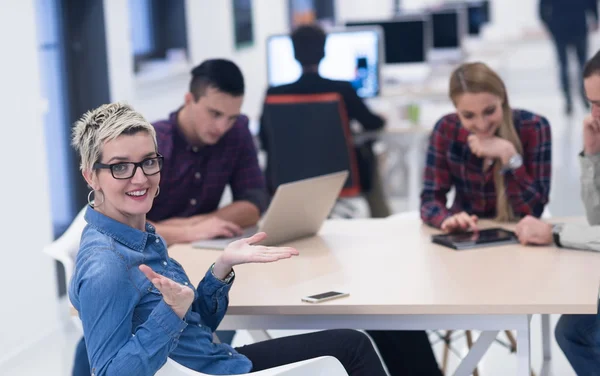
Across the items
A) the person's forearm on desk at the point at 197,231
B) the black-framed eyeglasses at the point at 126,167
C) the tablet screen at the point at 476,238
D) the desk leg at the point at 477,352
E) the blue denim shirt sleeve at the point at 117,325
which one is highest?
the black-framed eyeglasses at the point at 126,167

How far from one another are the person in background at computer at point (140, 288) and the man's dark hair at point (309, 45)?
9.12 ft

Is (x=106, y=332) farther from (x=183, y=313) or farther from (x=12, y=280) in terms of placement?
(x=12, y=280)

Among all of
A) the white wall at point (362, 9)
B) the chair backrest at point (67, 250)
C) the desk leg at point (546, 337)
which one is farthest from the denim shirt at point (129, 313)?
the white wall at point (362, 9)

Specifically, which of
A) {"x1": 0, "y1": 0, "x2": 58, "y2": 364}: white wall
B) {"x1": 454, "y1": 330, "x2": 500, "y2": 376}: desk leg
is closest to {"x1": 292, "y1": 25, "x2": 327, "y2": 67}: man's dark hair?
{"x1": 0, "y1": 0, "x2": 58, "y2": 364}: white wall

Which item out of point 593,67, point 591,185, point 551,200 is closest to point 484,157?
point 591,185

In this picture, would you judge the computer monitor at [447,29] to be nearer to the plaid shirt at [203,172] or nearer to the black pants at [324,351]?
the plaid shirt at [203,172]

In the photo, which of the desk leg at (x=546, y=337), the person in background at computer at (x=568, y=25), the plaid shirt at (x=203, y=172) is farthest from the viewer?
the person in background at computer at (x=568, y=25)

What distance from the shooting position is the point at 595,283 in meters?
2.20

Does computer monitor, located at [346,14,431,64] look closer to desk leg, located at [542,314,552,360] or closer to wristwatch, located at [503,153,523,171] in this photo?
desk leg, located at [542,314,552,360]

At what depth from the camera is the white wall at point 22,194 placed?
3633 mm

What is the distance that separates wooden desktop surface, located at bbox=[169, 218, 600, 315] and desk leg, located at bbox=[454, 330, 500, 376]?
13 centimetres

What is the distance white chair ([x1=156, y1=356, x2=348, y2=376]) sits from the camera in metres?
1.84

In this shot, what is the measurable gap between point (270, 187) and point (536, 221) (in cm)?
234

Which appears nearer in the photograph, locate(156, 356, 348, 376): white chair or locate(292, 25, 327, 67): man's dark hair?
locate(156, 356, 348, 376): white chair
